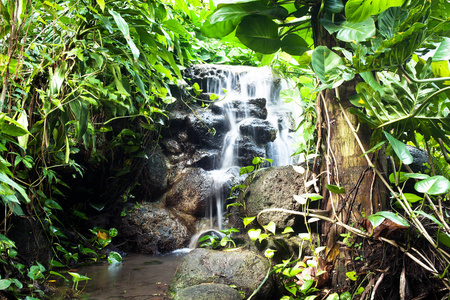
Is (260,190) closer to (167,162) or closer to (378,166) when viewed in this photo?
(378,166)

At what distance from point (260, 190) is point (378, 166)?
1.04 metres

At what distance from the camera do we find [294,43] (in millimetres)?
2113

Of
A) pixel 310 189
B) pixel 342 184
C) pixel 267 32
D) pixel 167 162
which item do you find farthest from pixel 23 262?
pixel 167 162

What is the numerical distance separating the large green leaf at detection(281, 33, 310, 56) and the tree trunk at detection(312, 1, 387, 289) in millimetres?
138

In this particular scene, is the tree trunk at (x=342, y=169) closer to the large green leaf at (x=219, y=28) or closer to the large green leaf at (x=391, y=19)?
the large green leaf at (x=391, y=19)

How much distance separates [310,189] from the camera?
2064 millimetres

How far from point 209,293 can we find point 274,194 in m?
0.94

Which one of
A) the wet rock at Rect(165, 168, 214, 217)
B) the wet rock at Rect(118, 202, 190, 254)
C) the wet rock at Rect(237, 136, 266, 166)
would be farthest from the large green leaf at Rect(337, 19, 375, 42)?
the wet rock at Rect(237, 136, 266, 166)

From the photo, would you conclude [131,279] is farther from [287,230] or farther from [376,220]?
[376,220]

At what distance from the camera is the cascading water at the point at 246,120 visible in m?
4.78

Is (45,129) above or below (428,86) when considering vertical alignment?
below

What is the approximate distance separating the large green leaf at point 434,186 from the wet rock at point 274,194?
1044 mm

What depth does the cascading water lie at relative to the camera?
4781mm

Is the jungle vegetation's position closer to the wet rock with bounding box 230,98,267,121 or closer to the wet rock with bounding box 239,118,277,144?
the wet rock with bounding box 239,118,277,144
